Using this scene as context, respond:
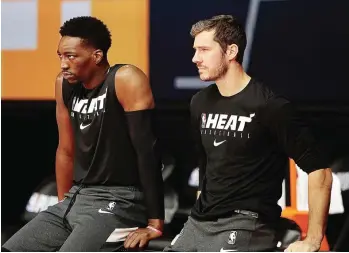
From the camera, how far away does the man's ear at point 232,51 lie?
2635 millimetres

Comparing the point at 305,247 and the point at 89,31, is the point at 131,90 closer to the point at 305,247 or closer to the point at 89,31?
the point at 89,31

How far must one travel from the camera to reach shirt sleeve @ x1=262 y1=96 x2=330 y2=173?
2.44m

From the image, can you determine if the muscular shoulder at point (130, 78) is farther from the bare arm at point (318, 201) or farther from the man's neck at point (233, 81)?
the bare arm at point (318, 201)

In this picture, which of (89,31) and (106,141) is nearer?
(106,141)

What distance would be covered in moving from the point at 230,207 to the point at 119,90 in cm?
71

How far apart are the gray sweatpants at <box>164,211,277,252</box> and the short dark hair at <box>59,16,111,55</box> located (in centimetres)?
96

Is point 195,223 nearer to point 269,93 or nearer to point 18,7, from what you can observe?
point 269,93

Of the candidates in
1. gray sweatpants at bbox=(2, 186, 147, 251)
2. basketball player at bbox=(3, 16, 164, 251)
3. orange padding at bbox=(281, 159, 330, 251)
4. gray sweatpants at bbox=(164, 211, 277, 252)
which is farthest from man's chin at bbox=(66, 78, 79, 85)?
orange padding at bbox=(281, 159, 330, 251)

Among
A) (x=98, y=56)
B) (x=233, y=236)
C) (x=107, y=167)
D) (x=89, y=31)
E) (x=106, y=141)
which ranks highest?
(x=89, y=31)

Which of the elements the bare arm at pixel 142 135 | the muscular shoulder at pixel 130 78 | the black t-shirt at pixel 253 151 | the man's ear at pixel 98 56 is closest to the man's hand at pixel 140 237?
the bare arm at pixel 142 135

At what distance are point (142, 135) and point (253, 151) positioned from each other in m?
0.52

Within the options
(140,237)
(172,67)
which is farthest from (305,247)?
(172,67)

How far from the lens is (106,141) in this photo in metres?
2.82

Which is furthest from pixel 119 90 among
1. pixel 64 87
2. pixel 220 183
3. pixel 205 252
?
pixel 205 252
